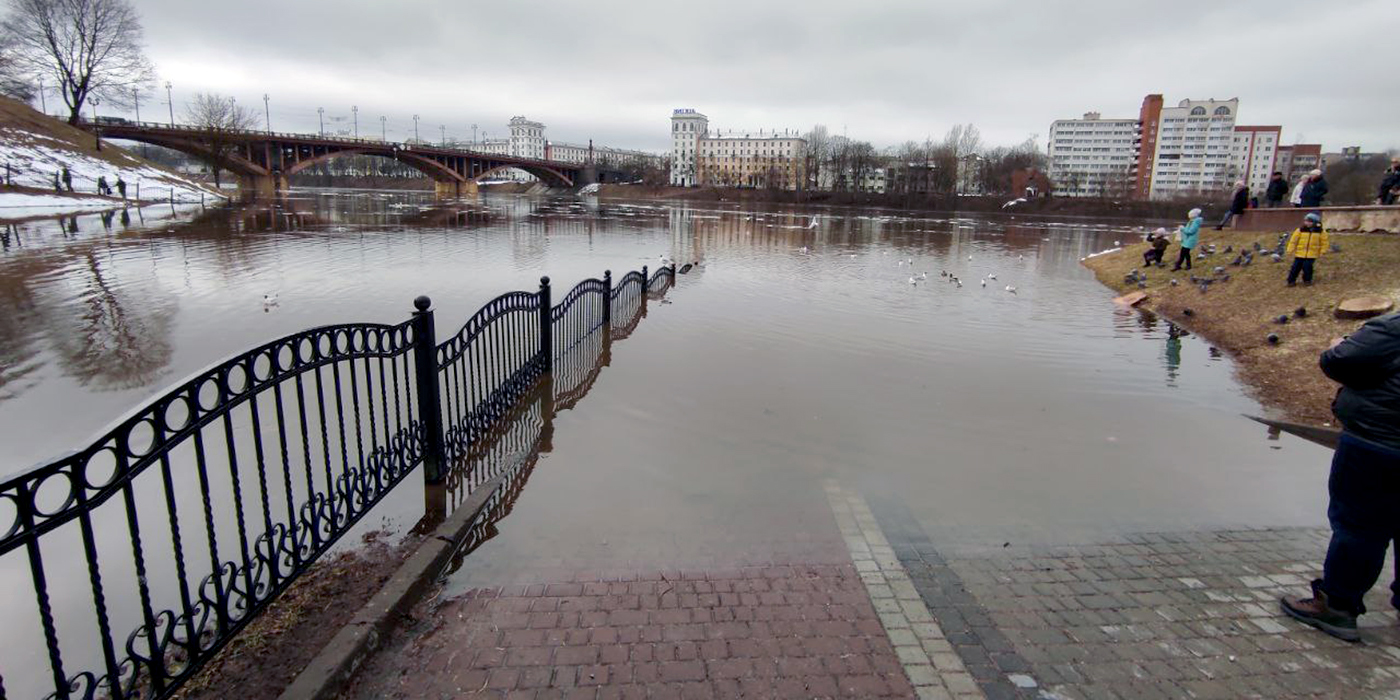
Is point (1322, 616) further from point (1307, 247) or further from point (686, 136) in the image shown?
point (686, 136)

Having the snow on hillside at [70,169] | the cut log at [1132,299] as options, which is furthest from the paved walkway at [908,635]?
the snow on hillside at [70,169]

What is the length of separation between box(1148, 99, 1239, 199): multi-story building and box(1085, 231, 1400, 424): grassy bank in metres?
128

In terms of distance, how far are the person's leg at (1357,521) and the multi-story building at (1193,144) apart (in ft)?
467

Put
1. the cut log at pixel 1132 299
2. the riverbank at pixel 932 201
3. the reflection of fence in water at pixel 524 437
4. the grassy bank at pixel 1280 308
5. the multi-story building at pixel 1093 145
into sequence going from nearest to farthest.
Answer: the reflection of fence in water at pixel 524 437
the grassy bank at pixel 1280 308
the cut log at pixel 1132 299
the riverbank at pixel 932 201
the multi-story building at pixel 1093 145

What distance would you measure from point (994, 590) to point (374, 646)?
3.37 meters

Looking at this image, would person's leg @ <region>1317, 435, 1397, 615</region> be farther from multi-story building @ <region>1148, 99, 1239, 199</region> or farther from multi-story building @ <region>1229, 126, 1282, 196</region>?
multi-story building @ <region>1229, 126, 1282, 196</region>

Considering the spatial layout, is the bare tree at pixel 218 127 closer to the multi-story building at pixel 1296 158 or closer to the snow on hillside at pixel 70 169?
the snow on hillside at pixel 70 169

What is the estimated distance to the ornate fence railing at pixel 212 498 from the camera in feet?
8.16

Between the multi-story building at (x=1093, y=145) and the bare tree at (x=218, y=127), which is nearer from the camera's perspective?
the bare tree at (x=218, y=127)

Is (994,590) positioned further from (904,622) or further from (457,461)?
(457,461)

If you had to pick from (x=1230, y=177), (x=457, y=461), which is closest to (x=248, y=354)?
(x=457, y=461)

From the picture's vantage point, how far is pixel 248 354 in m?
3.06

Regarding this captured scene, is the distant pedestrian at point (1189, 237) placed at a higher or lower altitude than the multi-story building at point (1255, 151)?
lower

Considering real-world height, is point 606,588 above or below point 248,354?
below
